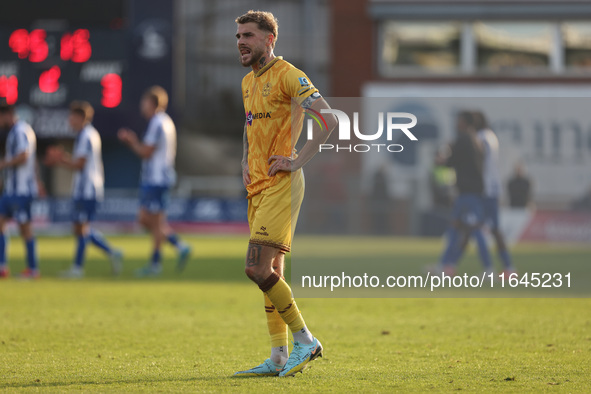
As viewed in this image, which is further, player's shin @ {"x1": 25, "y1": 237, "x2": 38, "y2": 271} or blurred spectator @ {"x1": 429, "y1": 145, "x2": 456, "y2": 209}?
blurred spectator @ {"x1": 429, "y1": 145, "x2": 456, "y2": 209}

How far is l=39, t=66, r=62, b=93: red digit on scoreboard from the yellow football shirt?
19671mm

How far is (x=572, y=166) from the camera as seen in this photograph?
1416 cm

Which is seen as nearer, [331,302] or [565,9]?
[331,302]

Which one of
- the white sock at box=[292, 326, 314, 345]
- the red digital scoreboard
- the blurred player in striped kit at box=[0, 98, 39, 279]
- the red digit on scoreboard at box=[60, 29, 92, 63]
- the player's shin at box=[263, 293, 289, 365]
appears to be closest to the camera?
the white sock at box=[292, 326, 314, 345]

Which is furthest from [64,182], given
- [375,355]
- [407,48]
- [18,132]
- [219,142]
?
[375,355]

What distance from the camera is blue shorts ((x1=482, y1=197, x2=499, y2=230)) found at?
12922 millimetres

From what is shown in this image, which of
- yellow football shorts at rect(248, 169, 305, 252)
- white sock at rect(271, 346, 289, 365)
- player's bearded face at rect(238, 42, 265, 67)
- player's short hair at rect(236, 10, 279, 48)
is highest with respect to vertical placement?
player's short hair at rect(236, 10, 279, 48)

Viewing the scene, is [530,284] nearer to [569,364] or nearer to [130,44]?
[569,364]

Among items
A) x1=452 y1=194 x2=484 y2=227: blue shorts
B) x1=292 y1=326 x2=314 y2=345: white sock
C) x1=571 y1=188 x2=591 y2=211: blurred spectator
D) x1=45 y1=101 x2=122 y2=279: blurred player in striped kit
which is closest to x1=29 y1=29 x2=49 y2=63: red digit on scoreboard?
x1=45 y1=101 x2=122 y2=279: blurred player in striped kit

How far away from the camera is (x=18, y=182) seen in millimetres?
12516

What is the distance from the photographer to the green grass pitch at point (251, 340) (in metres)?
5.78

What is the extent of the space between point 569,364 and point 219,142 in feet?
113

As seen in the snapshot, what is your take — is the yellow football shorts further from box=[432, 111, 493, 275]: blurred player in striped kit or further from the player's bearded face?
box=[432, 111, 493, 275]: blurred player in striped kit

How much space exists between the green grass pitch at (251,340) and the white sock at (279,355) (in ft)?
0.65
